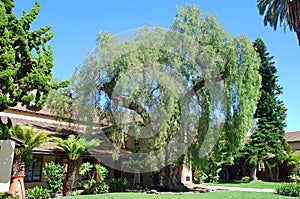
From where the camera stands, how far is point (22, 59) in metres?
11.3

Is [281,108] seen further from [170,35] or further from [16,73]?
[16,73]

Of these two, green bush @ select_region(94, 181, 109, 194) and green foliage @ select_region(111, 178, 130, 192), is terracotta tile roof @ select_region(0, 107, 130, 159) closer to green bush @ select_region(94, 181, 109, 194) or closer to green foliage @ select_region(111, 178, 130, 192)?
green foliage @ select_region(111, 178, 130, 192)

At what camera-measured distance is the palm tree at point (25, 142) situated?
44.1ft

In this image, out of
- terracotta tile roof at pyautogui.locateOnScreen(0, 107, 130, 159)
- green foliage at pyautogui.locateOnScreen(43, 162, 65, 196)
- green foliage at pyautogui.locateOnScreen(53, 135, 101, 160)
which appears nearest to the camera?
green foliage at pyautogui.locateOnScreen(43, 162, 65, 196)

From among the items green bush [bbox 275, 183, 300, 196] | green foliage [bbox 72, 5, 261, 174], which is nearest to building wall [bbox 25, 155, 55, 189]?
green foliage [bbox 72, 5, 261, 174]

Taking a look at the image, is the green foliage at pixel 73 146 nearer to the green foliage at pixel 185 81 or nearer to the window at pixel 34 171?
the green foliage at pixel 185 81

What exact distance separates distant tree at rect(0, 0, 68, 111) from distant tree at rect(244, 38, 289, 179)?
75.0 feet

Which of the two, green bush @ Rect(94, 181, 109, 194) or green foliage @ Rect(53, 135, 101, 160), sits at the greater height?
green foliage @ Rect(53, 135, 101, 160)

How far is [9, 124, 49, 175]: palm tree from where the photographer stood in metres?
13.4

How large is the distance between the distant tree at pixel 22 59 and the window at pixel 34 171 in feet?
24.0

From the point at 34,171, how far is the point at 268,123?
2391 centimetres

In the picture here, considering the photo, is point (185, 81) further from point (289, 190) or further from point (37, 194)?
point (37, 194)

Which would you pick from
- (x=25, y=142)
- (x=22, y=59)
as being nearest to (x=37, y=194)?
(x=25, y=142)

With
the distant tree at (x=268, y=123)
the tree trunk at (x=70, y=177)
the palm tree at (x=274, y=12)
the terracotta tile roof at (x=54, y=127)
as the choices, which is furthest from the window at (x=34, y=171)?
the distant tree at (x=268, y=123)
